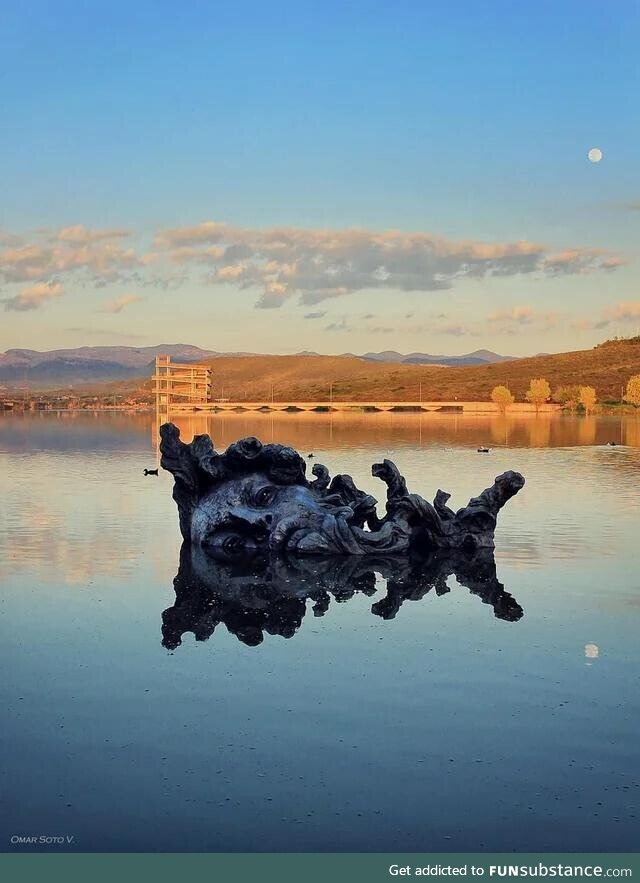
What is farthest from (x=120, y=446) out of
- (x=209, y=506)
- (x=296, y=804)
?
(x=296, y=804)

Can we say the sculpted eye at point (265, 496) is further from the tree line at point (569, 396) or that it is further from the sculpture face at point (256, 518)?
the tree line at point (569, 396)

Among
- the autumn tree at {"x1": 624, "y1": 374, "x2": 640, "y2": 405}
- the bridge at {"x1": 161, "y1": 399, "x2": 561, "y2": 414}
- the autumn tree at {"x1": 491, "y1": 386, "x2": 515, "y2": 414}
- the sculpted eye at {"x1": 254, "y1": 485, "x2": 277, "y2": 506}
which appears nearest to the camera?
the sculpted eye at {"x1": 254, "y1": 485, "x2": 277, "y2": 506}

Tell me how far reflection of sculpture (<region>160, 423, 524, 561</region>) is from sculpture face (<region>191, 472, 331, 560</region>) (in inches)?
0.5

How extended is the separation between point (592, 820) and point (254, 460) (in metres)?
9.07

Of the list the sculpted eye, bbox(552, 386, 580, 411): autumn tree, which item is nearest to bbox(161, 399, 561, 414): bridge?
bbox(552, 386, 580, 411): autumn tree

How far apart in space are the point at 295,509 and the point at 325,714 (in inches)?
274

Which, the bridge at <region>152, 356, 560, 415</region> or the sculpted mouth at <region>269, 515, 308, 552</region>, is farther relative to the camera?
the bridge at <region>152, 356, 560, 415</region>

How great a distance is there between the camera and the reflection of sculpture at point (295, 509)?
535 inches

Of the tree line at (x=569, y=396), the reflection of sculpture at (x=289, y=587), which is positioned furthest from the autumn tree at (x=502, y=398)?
the reflection of sculpture at (x=289, y=587)

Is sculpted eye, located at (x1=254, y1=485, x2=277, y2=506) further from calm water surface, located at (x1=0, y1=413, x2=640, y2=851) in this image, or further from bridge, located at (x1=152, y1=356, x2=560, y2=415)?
bridge, located at (x1=152, y1=356, x2=560, y2=415)

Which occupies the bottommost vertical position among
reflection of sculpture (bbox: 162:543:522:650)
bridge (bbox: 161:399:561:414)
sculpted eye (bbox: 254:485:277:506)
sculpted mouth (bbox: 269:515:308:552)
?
bridge (bbox: 161:399:561:414)

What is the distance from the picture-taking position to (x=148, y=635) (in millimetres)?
9344

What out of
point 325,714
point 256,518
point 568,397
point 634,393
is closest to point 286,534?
point 256,518

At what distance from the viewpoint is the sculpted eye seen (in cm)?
1397
